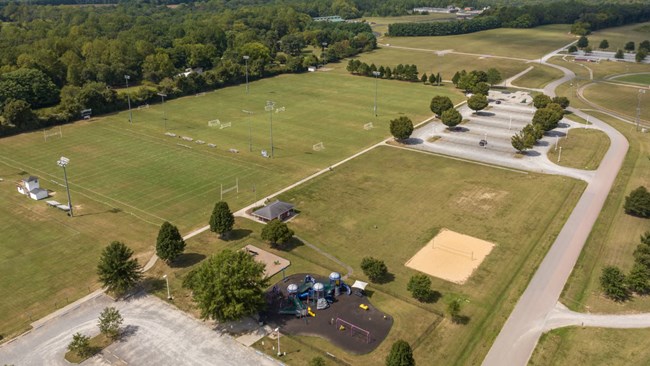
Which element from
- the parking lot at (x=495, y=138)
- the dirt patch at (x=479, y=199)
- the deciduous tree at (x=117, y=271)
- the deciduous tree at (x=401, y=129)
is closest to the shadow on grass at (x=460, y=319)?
the dirt patch at (x=479, y=199)

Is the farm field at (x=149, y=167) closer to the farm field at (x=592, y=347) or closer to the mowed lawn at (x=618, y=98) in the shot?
the mowed lawn at (x=618, y=98)

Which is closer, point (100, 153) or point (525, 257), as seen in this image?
point (525, 257)

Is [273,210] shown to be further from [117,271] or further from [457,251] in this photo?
[457,251]

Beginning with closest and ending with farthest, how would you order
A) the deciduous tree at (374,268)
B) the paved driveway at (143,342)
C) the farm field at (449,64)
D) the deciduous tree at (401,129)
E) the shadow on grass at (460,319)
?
the paved driveway at (143,342) < the shadow on grass at (460,319) < the deciduous tree at (374,268) < the deciduous tree at (401,129) < the farm field at (449,64)

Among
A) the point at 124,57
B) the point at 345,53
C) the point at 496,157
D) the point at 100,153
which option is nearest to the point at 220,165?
Answer: the point at 100,153

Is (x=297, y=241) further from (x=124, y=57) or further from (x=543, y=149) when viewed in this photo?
(x=124, y=57)

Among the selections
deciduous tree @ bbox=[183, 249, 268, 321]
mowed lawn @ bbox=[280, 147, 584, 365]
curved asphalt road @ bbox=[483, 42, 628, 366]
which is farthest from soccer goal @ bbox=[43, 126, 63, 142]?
curved asphalt road @ bbox=[483, 42, 628, 366]
